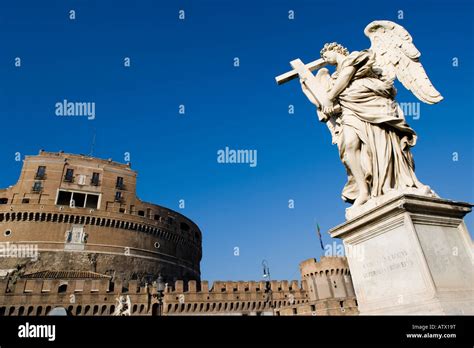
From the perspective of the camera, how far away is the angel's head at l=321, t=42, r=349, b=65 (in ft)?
15.5

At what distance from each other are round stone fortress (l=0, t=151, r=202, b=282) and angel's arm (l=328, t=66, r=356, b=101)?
48696 mm

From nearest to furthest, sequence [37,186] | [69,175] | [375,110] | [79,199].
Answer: [375,110], [37,186], [69,175], [79,199]

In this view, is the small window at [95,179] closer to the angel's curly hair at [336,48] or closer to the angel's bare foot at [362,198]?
the angel's curly hair at [336,48]

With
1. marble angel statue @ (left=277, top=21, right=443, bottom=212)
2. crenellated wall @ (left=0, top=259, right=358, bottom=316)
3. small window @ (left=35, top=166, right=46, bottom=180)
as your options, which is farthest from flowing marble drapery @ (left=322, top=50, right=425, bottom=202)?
small window @ (left=35, top=166, right=46, bottom=180)

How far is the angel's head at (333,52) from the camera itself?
4.73m

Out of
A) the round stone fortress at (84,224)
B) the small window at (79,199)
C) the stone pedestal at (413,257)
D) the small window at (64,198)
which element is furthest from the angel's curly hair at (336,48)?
the small window at (79,199)

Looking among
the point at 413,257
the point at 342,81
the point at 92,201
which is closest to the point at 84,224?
the point at 92,201

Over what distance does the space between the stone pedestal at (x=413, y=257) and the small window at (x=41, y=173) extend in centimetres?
5483

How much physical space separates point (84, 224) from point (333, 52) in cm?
5008

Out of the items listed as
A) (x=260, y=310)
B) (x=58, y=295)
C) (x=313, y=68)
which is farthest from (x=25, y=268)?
(x=313, y=68)

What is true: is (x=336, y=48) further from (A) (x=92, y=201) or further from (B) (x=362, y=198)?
(A) (x=92, y=201)

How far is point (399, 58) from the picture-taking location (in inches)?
182
